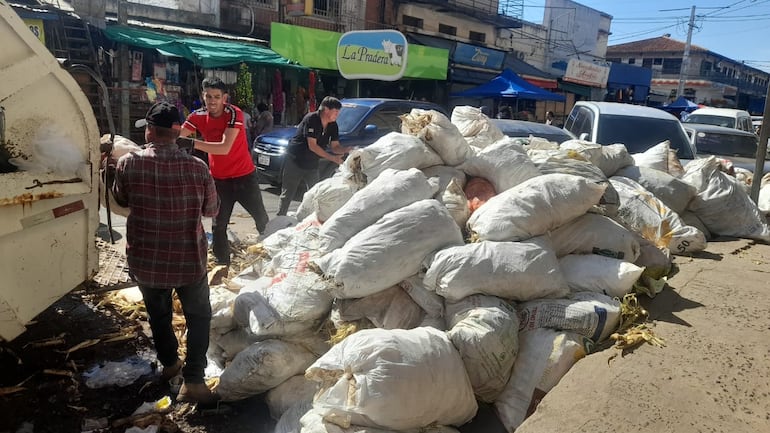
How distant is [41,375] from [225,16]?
1417 centimetres

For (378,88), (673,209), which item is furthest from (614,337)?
(378,88)

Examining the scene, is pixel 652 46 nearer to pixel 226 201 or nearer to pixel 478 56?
pixel 478 56

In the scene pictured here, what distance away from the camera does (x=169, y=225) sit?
2.66 meters

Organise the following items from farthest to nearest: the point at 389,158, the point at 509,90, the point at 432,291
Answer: the point at 509,90, the point at 389,158, the point at 432,291

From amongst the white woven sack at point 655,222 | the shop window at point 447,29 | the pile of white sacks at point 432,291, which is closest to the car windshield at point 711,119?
the shop window at point 447,29

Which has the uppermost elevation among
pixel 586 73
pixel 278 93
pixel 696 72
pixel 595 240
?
pixel 696 72

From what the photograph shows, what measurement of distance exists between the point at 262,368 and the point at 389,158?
171 centimetres

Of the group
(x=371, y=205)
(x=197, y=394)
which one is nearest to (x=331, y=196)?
(x=371, y=205)

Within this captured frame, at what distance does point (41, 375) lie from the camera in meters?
2.95

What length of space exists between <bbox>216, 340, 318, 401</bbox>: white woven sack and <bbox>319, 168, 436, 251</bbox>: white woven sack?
0.62 m

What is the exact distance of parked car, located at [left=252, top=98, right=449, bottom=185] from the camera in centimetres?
783

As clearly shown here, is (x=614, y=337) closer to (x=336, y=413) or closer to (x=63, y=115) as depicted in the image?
(x=336, y=413)

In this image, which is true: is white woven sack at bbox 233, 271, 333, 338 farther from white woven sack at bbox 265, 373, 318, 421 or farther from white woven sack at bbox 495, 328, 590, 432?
white woven sack at bbox 495, 328, 590, 432

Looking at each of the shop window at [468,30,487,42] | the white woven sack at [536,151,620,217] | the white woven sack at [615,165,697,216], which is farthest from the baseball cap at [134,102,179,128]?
the shop window at [468,30,487,42]
